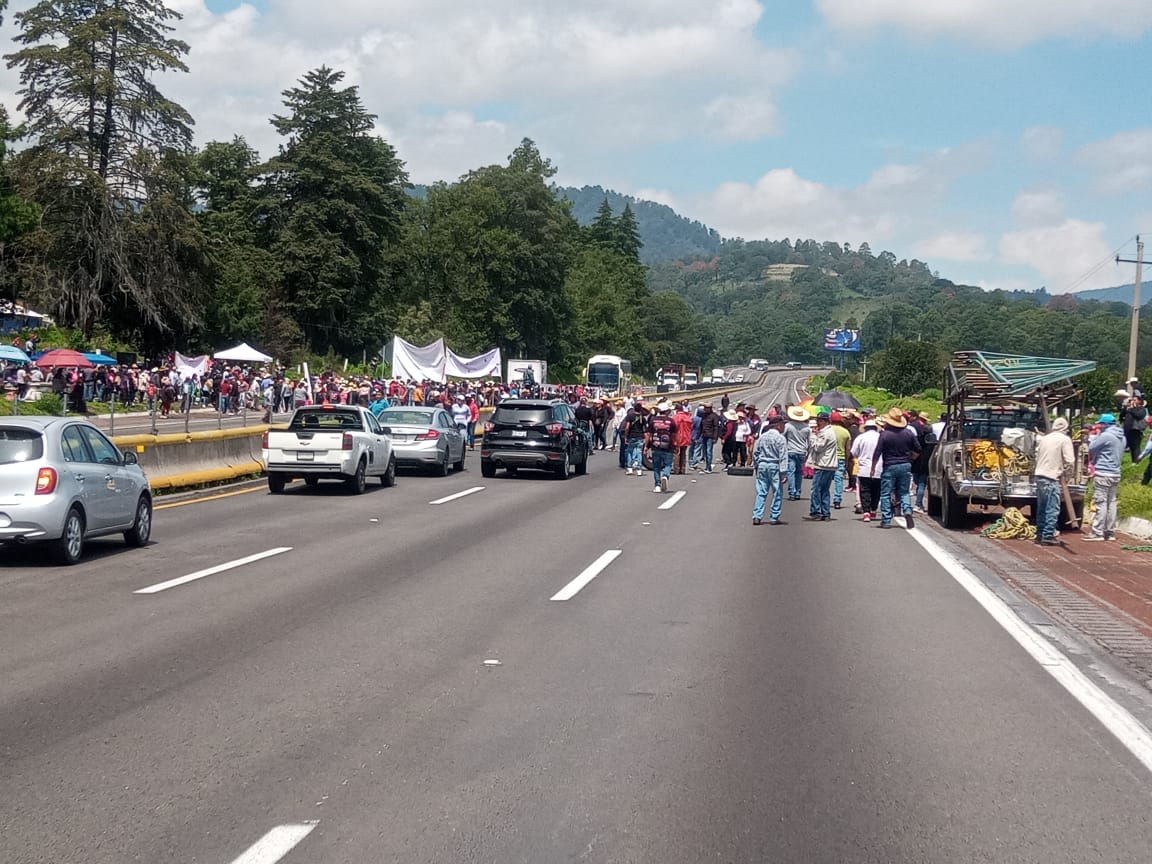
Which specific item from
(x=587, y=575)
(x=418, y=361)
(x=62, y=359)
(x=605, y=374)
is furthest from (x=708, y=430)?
(x=605, y=374)

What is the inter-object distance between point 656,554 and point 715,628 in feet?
16.0

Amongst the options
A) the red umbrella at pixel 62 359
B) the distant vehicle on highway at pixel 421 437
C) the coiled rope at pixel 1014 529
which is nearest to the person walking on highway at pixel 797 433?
the coiled rope at pixel 1014 529

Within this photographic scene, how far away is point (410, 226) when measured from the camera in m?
94.7

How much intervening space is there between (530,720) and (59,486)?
7.76m

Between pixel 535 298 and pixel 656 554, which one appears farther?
pixel 535 298

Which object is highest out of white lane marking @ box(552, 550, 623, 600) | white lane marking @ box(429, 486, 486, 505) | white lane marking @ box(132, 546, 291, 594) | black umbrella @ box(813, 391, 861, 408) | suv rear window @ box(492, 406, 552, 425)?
black umbrella @ box(813, 391, 861, 408)

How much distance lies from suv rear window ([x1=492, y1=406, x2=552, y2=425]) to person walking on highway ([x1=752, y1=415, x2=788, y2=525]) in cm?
877

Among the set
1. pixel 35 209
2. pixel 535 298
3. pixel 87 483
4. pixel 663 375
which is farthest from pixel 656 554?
pixel 663 375

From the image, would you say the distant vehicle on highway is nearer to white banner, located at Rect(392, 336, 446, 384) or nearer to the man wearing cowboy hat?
white banner, located at Rect(392, 336, 446, 384)

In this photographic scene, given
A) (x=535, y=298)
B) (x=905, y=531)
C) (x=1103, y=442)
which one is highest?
(x=535, y=298)

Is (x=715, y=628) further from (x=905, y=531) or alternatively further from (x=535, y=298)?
(x=535, y=298)

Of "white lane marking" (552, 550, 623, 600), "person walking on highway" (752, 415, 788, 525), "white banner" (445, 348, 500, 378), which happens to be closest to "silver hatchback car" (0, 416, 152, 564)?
"white lane marking" (552, 550, 623, 600)

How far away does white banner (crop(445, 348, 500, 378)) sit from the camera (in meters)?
40.4

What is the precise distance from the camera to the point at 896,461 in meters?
19.0
